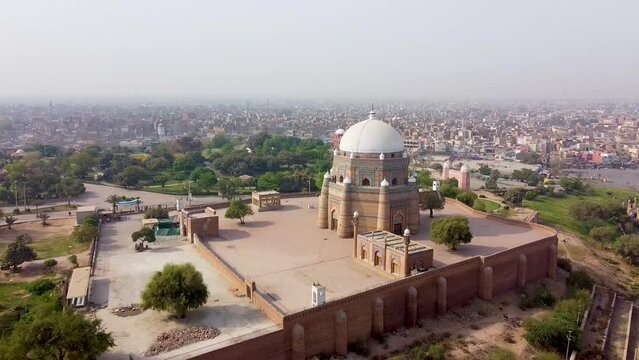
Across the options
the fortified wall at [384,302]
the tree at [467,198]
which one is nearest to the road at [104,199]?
the fortified wall at [384,302]

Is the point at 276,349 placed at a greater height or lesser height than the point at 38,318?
lesser

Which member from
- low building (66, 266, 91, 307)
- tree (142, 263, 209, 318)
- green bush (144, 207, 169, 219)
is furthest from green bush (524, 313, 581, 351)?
green bush (144, 207, 169, 219)

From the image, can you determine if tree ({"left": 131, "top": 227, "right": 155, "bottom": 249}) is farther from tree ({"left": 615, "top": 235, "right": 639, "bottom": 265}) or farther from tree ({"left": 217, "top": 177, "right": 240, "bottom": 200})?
tree ({"left": 615, "top": 235, "right": 639, "bottom": 265})

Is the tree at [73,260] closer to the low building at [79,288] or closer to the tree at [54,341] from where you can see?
the low building at [79,288]

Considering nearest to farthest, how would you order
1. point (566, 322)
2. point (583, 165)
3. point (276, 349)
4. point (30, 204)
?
point (276, 349) < point (566, 322) < point (30, 204) < point (583, 165)

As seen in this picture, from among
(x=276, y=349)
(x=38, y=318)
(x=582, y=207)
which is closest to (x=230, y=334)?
(x=276, y=349)

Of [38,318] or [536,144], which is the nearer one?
[38,318]

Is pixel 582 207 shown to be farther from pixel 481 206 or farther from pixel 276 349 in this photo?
pixel 276 349
